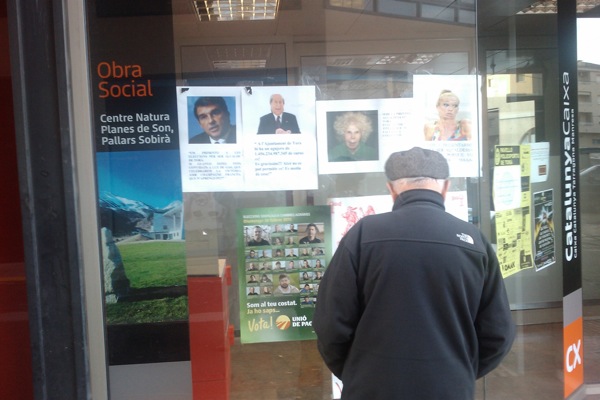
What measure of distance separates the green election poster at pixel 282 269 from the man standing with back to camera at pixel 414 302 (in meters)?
1.19

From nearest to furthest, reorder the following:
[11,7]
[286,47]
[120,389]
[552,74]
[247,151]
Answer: [11,7] < [120,389] < [247,151] < [286,47] < [552,74]

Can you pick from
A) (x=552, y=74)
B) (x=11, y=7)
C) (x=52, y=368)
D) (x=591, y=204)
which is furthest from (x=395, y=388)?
(x=591, y=204)

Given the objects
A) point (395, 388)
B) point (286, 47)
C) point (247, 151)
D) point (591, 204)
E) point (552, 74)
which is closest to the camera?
point (395, 388)

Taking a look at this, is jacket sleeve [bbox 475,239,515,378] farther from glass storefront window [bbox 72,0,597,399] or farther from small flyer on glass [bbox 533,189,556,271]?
small flyer on glass [bbox 533,189,556,271]

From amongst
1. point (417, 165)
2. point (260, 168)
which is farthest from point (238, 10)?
point (417, 165)

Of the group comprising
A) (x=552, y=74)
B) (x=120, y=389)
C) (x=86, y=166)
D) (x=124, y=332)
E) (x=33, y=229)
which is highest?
(x=552, y=74)

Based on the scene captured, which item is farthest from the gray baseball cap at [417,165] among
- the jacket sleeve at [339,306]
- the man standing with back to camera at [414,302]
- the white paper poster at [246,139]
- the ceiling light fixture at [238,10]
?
the ceiling light fixture at [238,10]

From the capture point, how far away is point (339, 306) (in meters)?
2.17

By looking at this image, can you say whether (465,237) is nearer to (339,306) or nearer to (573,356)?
(339,306)

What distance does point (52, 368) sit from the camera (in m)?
2.77

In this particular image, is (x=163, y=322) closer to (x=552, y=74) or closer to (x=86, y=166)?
(x=86, y=166)

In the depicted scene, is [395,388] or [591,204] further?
[591,204]

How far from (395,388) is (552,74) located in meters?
4.08

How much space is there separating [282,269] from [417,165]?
4.65ft
